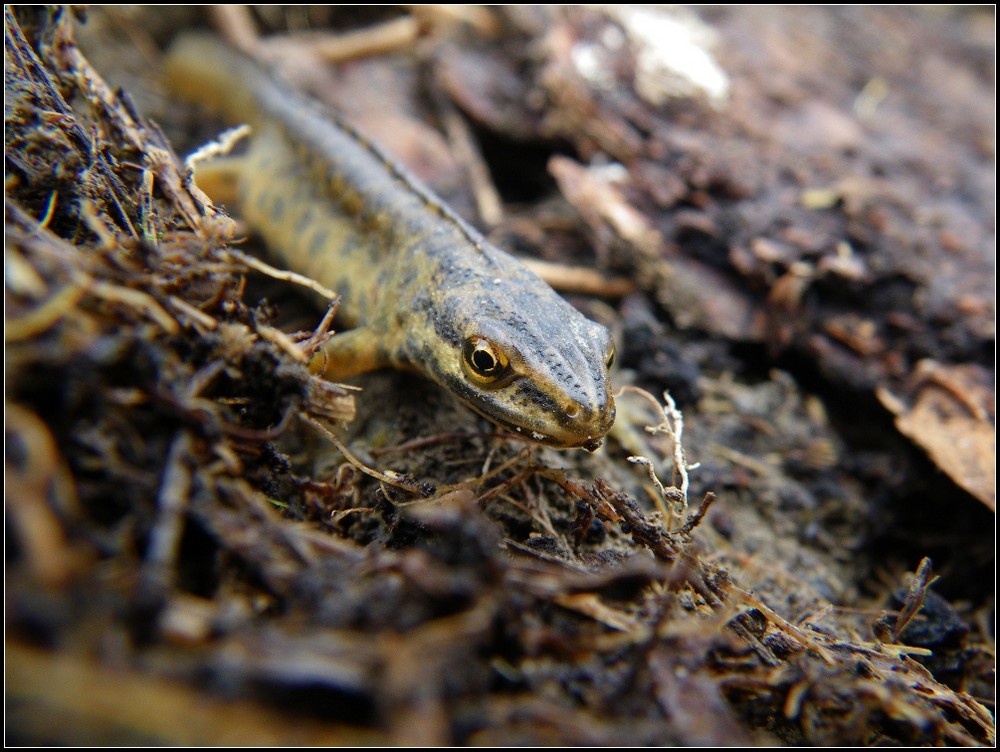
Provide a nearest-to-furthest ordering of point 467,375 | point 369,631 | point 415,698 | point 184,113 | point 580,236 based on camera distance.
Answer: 1. point 415,698
2. point 369,631
3. point 467,375
4. point 580,236
5. point 184,113

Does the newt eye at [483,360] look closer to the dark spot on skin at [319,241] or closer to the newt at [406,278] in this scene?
the newt at [406,278]

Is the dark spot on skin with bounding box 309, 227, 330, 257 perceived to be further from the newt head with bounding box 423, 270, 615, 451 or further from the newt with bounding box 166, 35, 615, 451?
the newt head with bounding box 423, 270, 615, 451

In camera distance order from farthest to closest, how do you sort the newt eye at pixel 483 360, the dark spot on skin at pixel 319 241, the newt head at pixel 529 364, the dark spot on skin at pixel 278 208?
the dark spot on skin at pixel 278 208, the dark spot on skin at pixel 319 241, the newt eye at pixel 483 360, the newt head at pixel 529 364

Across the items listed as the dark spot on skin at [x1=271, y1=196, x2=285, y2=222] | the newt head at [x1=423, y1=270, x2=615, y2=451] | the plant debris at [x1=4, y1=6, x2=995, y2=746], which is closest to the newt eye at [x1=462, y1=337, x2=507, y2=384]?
the newt head at [x1=423, y1=270, x2=615, y2=451]

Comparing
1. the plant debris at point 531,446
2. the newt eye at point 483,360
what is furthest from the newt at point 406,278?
the plant debris at point 531,446

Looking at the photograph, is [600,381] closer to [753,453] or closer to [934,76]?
[753,453]

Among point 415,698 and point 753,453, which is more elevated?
point 415,698

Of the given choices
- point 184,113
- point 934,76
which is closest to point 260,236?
point 184,113
